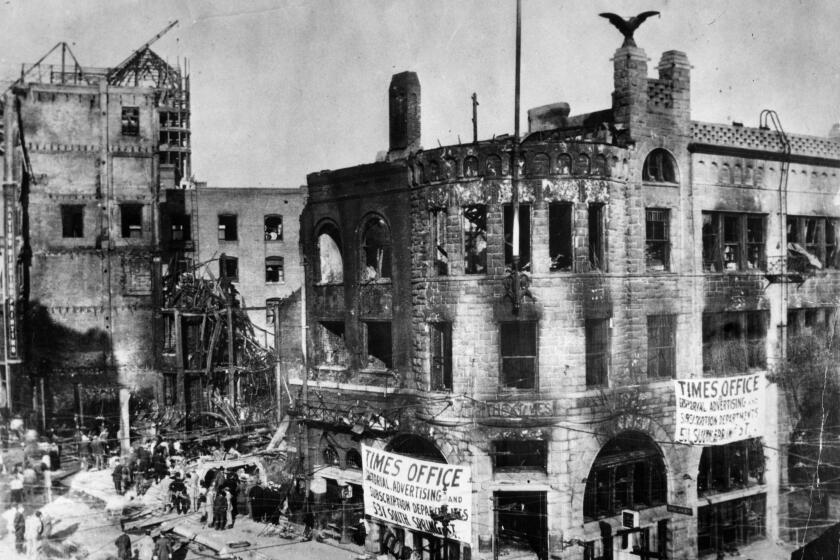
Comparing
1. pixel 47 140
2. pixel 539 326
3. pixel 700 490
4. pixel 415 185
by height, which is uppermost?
pixel 47 140

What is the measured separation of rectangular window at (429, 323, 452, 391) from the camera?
2597 cm

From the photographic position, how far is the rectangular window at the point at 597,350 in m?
25.8

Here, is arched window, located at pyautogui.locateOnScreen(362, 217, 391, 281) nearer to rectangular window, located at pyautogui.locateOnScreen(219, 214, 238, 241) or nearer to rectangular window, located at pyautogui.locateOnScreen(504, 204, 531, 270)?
rectangular window, located at pyautogui.locateOnScreen(504, 204, 531, 270)

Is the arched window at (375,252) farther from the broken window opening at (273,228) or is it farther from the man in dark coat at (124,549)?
the broken window opening at (273,228)

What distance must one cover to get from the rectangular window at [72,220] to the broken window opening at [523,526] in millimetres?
31356

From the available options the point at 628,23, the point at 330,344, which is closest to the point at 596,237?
the point at 628,23

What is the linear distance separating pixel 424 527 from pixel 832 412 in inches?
738

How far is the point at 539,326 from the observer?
977 inches

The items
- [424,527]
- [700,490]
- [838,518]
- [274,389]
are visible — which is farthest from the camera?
[274,389]

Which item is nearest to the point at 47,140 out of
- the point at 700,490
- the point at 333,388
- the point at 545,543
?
the point at 333,388

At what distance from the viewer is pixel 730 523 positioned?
29.1m

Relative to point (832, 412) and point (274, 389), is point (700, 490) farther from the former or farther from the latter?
point (274, 389)

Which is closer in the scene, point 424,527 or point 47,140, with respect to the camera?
point 424,527

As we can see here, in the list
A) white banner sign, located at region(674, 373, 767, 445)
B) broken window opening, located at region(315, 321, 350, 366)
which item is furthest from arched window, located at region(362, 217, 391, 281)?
white banner sign, located at region(674, 373, 767, 445)
